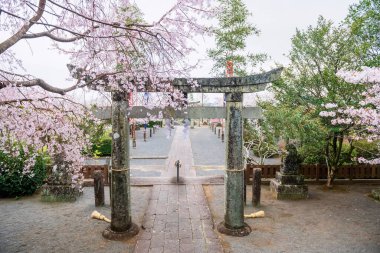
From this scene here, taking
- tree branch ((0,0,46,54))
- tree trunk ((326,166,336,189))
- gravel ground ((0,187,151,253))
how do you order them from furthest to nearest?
1. tree trunk ((326,166,336,189))
2. gravel ground ((0,187,151,253))
3. tree branch ((0,0,46,54))

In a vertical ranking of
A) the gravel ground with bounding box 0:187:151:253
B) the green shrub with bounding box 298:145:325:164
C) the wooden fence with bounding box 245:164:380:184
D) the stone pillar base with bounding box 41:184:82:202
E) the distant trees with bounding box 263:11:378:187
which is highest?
the distant trees with bounding box 263:11:378:187

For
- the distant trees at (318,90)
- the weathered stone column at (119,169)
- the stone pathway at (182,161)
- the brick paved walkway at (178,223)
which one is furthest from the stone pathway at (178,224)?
the distant trees at (318,90)

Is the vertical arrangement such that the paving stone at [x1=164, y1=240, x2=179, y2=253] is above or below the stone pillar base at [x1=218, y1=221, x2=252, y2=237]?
below

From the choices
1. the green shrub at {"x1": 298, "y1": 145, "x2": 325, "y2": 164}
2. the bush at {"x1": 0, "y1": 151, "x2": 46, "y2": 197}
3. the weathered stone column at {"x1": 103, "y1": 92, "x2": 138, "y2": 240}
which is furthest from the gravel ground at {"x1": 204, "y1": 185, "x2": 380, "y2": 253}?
the bush at {"x1": 0, "y1": 151, "x2": 46, "y2": 197}

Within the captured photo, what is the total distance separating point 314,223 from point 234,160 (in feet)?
10.9

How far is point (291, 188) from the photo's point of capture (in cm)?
1095

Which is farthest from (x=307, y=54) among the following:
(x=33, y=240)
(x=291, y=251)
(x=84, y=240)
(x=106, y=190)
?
(x=33, y=240)

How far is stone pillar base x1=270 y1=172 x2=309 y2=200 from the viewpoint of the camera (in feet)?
35.9

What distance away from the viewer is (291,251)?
7.13 metres

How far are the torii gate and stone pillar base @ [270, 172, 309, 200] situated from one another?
3379 millimetres

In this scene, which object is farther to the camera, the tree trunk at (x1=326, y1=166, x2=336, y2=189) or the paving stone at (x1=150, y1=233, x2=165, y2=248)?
the tree trunk at (x1=326, y1=166, x2=336, y2=189)

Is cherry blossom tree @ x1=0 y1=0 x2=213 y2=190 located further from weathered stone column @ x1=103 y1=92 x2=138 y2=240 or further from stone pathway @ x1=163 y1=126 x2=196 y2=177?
stone pathway @ x1=163 y1=126 x2=196 y2=177

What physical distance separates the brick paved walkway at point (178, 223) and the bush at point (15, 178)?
4.53 meters

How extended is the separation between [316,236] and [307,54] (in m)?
7.54
